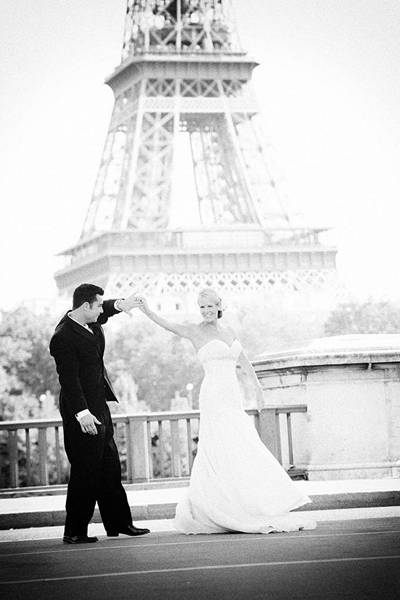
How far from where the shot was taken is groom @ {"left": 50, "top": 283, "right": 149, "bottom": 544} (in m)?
10.9

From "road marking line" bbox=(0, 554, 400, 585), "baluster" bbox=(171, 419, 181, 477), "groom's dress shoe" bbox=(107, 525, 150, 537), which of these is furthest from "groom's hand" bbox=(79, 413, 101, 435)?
"baluster" bbox=(171, 419, 181, 477)

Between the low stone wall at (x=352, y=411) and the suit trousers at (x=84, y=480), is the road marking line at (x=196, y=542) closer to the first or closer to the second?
the suit trousers at (x=84, y=480)

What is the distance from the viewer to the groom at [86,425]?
428 inches

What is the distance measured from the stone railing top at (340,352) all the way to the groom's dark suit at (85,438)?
17.5ft

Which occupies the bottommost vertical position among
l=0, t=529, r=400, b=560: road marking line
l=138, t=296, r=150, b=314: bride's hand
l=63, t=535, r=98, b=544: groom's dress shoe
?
l=0, t=529, r=400, b=560: road marking line

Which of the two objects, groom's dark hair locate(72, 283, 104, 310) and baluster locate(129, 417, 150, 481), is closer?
groom's dark hair locate(72, 283, 104, 310)

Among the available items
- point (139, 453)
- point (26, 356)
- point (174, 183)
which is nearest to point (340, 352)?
point (139, 453)

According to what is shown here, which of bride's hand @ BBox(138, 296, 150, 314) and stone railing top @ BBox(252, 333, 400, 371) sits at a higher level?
stone railing top @ BBox(252, 333, 400, 371)

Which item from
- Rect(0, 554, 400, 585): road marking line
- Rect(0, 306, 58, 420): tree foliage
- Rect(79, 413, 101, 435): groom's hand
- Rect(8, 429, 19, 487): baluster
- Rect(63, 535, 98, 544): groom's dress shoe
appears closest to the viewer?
Rect(0, 554, 400, 585): road marking line

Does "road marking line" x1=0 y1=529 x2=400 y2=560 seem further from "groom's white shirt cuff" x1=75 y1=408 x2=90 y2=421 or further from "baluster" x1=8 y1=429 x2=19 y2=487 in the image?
"baluster" x1=8 y1=429 x2=19 y2=487

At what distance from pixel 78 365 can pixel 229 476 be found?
1549mm

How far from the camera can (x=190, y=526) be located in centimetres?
1134

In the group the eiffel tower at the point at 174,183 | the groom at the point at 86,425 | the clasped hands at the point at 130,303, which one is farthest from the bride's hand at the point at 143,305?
the eiffel tower at the point at 174,183

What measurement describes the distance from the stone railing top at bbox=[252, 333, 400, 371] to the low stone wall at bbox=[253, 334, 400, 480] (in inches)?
0.4
